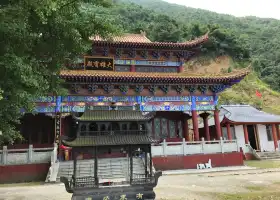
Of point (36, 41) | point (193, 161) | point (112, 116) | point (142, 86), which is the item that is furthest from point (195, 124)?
point (36, 41)

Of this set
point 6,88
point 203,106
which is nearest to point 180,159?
point 203,106

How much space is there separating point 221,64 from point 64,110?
141 feet

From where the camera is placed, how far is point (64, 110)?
15398mm

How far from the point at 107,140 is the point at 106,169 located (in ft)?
18.1

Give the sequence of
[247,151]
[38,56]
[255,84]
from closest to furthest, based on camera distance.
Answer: [38,56], [247,151], [255,84]

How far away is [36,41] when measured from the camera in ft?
25.6

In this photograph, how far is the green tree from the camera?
6086 mm

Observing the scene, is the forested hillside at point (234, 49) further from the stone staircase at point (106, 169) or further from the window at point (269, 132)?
the stone staircase at point (106, 169)

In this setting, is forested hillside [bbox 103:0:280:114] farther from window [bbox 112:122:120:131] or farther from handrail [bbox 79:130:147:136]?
handrail [bbox 79:130:147:136]

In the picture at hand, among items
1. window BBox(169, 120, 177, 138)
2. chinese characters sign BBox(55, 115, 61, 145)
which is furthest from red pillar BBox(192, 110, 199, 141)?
chinese characters sign BBox(55, 115, 61, 145)

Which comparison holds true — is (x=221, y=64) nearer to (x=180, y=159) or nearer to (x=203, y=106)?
(x=203, y=106)

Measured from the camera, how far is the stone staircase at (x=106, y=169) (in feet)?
40.0

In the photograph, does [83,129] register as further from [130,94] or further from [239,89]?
[239,89]

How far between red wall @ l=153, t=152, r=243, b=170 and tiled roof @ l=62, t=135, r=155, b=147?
22.1 ft
